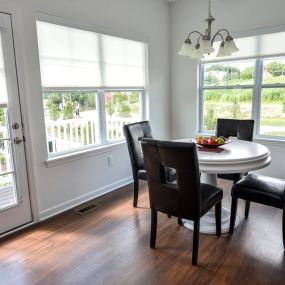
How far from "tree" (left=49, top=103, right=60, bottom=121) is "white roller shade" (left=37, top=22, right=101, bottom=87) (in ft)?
0.78

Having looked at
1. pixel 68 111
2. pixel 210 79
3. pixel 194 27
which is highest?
pixel 194 27

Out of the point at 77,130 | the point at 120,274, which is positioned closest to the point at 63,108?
the point at 77,130

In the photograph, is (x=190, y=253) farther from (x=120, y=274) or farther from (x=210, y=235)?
(x=120, y=274)

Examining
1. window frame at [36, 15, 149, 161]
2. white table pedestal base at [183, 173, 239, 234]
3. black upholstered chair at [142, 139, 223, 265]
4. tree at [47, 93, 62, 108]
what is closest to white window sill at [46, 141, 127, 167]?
window frame at [36, 15, 149, 161]

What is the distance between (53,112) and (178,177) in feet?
5.58

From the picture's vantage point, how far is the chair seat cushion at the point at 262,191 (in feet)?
7.18

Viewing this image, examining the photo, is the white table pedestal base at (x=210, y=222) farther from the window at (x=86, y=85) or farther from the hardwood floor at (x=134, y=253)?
the window at (x=86, y=85)

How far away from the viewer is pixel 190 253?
2178 mm

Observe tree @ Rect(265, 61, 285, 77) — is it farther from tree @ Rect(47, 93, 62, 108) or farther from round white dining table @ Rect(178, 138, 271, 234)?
tree @ Rect(47, 93, 62, 108)

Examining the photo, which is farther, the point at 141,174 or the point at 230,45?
the point at 141,174

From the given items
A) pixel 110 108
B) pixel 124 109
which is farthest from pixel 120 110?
pixel 110 108

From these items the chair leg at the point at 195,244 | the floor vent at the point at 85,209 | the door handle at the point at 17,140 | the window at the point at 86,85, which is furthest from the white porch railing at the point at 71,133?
the chair leg at the point at 195,244

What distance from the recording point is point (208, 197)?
6.97ft

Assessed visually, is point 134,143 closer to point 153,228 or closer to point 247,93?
point 153,228
